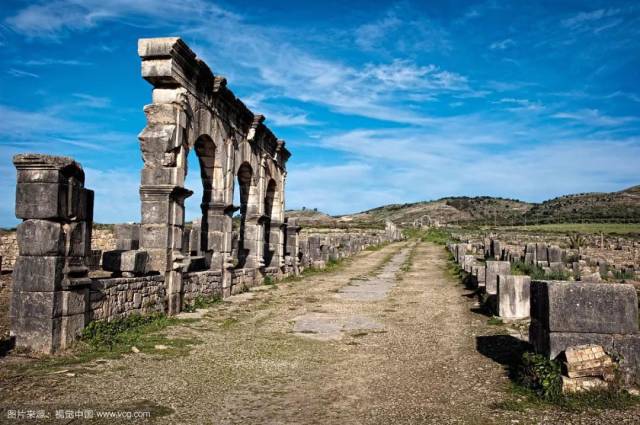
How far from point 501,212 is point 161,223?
13525cm

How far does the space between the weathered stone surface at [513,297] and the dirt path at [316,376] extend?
573 mm

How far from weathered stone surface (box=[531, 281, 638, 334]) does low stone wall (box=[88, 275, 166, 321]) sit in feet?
21.5

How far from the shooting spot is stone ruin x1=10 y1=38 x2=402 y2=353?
7246mm

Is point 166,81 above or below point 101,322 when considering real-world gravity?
above

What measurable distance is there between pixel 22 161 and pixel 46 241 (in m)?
1.18

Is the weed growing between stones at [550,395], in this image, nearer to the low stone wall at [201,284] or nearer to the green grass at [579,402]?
the green grass at [579,402]

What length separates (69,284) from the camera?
7371 mm

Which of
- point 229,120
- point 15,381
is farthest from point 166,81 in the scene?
point 15,381

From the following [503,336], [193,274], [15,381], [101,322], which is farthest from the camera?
[193,274]

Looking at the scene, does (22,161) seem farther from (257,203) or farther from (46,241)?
(257,203)

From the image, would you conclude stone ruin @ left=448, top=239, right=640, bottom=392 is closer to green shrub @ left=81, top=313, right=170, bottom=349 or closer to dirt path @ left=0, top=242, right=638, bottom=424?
dirt path @ left=0, top=242, right=638, bottom=424

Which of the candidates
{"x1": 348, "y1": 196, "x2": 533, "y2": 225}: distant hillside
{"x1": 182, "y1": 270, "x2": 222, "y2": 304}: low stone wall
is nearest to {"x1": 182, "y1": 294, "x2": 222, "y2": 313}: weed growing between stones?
{"x1": 182, "y1": 270, "x2": 222, "y2": 304}: low stone wall

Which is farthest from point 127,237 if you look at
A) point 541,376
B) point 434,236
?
point 434,236

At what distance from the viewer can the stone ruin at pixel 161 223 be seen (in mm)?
7246
